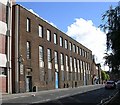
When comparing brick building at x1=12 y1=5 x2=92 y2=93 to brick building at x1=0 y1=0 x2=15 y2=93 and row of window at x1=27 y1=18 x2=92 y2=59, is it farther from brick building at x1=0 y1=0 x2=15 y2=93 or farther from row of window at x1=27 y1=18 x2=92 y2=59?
brick building at x1=0 y1=0 x2=15 y2=93

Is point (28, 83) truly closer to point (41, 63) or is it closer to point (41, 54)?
point (41, 63)

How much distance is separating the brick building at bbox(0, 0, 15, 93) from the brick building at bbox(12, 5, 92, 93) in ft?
7.01

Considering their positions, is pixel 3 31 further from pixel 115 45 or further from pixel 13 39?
pixel 115 45

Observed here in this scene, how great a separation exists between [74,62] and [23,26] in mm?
37459

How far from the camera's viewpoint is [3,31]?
43.8 metres

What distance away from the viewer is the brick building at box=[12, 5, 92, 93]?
47.6 meters

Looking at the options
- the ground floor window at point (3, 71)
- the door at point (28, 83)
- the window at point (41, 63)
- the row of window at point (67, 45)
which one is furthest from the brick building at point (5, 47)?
the window at point (41, 63)

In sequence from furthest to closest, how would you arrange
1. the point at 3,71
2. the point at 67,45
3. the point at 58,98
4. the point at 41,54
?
the point at 67,45, the point at 41,54, the point at 3,71, the point at 58,98

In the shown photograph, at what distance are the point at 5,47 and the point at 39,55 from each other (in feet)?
42.9

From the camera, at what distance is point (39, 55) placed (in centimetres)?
5691

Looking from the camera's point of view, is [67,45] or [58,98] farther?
[67,45]

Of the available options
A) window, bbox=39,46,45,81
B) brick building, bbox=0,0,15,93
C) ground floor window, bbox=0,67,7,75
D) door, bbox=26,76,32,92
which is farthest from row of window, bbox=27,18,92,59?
ground floor window, bbox=0,67,7,75

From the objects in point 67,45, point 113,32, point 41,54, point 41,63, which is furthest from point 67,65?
point 113,32

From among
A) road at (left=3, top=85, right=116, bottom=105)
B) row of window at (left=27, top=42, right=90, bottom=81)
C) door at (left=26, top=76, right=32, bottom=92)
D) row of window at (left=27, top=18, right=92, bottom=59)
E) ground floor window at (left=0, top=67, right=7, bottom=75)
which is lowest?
road at (left=3, top=85, right=116, bottom=105)
